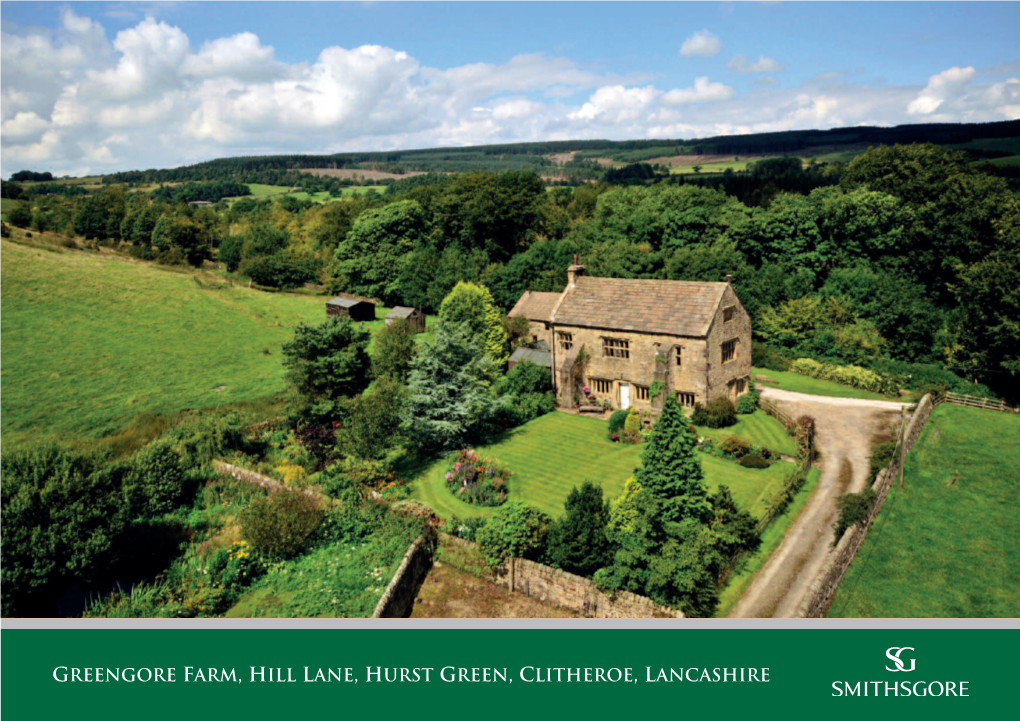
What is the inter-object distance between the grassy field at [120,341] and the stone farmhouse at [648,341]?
2418 centimetres

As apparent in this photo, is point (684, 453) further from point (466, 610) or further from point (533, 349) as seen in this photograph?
point (533, 349)

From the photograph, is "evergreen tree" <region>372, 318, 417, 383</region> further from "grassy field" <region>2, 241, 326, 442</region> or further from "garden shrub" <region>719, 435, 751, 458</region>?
"garden shrub" <region>719, 435, 751, 458</region>

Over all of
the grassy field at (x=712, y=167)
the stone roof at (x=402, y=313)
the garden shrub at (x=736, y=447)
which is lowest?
the garden shrub at (x=736, y=447)

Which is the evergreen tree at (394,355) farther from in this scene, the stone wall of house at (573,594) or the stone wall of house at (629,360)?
the stone wall of house at (573,594)

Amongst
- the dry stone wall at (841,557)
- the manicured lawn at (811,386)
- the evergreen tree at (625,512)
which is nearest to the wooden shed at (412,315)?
the manicured lawn at (811,386)

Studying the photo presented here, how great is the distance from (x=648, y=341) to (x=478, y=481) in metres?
15.8

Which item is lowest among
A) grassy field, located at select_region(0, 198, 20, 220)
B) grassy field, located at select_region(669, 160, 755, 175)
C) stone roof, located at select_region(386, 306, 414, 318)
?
stone roof, located at select_region(386, 306, 414, 318)

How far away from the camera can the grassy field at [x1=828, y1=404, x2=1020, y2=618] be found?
2083 centimetres

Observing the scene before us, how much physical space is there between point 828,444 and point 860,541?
12.2m

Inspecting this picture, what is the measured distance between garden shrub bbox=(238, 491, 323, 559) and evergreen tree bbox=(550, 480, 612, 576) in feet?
32.9

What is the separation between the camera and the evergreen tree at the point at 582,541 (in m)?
22.9

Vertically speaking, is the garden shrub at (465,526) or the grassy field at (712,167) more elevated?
the grassy field at (712,167)

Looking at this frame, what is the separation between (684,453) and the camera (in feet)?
79.6

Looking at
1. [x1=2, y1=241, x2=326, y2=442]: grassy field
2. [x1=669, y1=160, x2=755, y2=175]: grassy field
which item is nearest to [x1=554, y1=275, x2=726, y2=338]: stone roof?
[x1=2, y1=241, x2=326, y2=442]: grassy field
